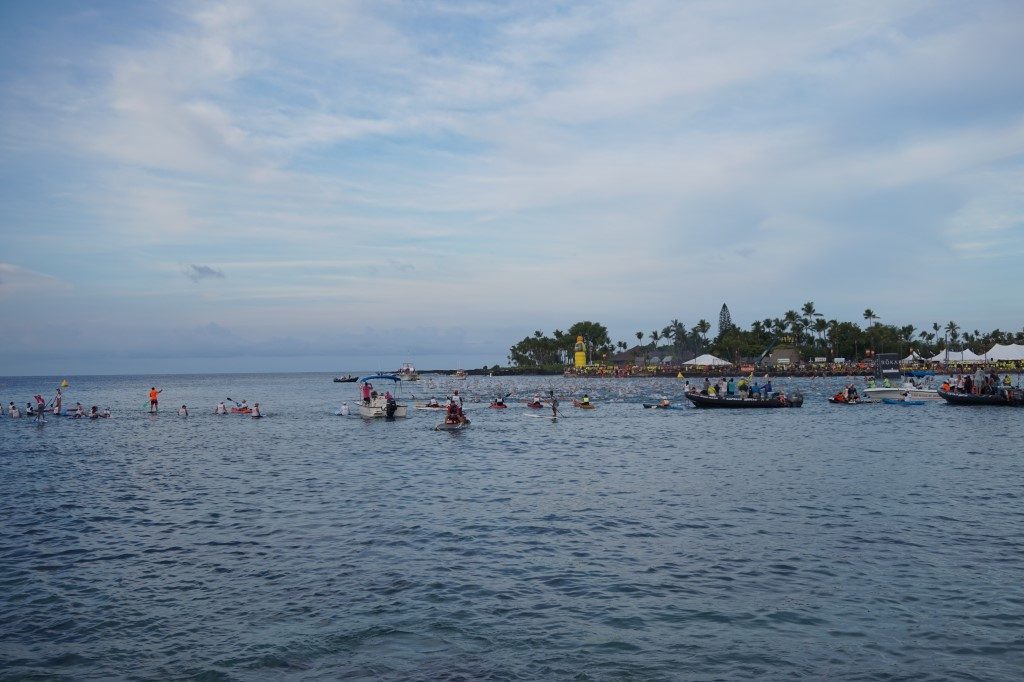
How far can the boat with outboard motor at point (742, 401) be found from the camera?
64.0 meters

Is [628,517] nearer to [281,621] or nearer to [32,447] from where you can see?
[281,621]

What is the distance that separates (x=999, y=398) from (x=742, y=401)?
20.8 metres

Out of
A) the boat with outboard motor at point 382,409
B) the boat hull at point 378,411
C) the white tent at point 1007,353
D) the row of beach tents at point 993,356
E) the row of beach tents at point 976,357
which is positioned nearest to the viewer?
the boat with outboard motor at point 382,409

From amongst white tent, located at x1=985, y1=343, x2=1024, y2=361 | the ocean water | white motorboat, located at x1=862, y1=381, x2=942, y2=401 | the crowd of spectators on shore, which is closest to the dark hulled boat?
white motorboat, located at x1=862, y1=381, x2=942, y2=401

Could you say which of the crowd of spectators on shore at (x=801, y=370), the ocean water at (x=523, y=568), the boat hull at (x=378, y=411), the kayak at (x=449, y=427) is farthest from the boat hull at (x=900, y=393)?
the crowd of spectators on shore at (x=801, y=370)

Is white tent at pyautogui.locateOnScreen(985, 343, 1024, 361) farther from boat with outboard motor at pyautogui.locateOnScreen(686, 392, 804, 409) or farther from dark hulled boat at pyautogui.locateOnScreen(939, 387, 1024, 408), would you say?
boat with outboard motor at pyautogui.locateOnScreen(686, 392, 804, 409)

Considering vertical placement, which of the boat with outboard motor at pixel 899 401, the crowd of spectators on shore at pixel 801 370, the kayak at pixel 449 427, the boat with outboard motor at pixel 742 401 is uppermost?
the crowd of spectators on shore at pixel 801 370

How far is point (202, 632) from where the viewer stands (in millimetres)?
12367

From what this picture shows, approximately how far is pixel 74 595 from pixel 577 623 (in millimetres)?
10310

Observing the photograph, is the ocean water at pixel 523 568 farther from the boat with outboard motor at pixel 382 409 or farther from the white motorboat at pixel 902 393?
the white motorboat at pixel 902 393

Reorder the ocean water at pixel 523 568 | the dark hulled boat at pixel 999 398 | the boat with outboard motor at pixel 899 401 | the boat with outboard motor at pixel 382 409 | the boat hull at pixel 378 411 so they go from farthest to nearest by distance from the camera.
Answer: the boat with outboard motor at pixel 899 401 → the dark hulled boat at pixel 999 398 → the boat hull at pixel 378 411 → the boat with outboard motor at pixel 382 409 → the ocean water at pixel 523 568

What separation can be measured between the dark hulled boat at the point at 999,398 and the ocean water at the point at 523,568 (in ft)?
99.1

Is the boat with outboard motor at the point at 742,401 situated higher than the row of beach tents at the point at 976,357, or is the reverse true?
the row of beach tents at the point at 976,357

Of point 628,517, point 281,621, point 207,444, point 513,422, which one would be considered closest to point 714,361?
point 513,422
